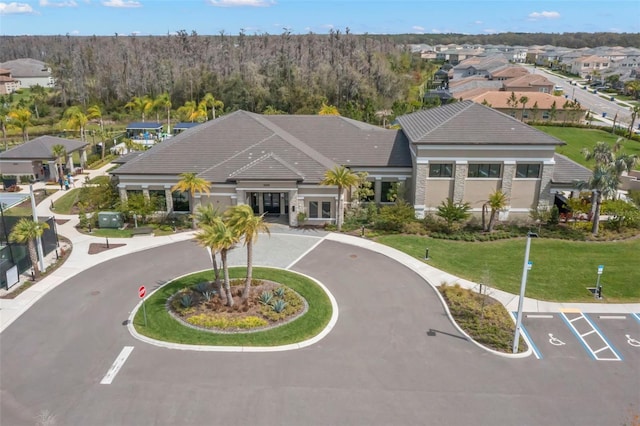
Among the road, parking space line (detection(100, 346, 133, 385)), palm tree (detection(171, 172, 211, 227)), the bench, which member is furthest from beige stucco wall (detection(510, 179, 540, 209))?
the road

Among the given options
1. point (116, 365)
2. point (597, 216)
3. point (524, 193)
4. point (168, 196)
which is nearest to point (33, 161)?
point (168, 196)

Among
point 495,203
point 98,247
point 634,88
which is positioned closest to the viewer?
point 98,247

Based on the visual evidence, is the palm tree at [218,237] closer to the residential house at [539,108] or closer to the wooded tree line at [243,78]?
the wooded tree line at [243,78]

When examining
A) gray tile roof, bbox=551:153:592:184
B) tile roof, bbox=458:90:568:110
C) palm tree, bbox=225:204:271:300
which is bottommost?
gray tile roof, bbox=551:153:592:184

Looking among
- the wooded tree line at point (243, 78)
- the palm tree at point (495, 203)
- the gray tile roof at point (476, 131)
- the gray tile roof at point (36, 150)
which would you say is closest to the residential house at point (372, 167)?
the gray tile roof at point (476, 131)

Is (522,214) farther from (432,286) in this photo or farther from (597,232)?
(432,286)

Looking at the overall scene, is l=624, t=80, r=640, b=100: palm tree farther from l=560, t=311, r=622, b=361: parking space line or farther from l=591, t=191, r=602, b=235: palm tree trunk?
l=560, t=311, r=622, b=361: parking space line

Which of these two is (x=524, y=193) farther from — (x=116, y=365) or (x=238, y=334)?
(x=116, y=365)

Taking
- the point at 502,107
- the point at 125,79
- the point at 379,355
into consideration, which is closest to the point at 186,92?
the point at 125,79
